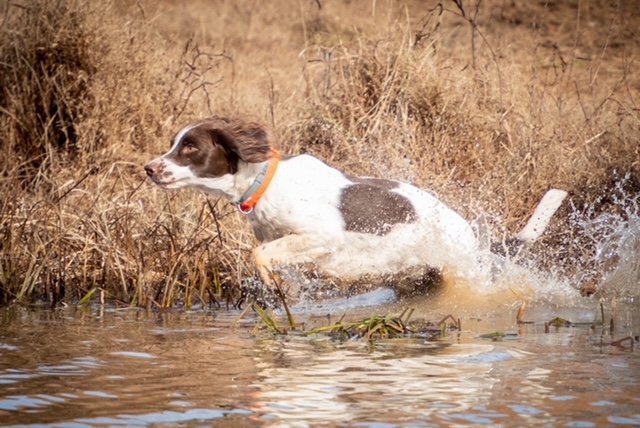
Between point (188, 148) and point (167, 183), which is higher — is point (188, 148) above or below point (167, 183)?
above

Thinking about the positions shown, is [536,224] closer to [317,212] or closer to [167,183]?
[317,212]

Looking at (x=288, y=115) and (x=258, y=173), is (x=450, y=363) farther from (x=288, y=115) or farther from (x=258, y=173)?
(x=288, y=115)

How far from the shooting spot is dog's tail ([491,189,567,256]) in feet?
22.5

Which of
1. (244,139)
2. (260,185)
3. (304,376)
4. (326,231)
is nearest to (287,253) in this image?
(326,231)

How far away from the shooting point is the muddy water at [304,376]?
3.77 meters

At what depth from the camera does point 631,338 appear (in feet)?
16.4

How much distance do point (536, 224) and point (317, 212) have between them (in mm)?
1291

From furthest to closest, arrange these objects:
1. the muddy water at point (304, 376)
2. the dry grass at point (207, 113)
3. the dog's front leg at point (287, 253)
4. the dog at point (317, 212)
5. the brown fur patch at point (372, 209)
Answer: the dry grass at point (207, 113) → the brown fur patch at point (372, 209) → the dog at point (317, 212) → the dog's front leg at point (287, 253) → the muddy water at point (304, 376)

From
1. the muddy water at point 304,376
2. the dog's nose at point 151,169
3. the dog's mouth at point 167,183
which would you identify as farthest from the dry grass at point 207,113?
the muddy water at point 304,376

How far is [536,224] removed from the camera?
22.5 ft

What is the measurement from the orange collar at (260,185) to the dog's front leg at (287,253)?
257 mm

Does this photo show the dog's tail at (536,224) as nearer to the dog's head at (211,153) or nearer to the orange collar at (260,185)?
the orange collar at (260,185)

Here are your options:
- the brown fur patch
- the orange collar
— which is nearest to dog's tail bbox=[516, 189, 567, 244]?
the brown fur patch

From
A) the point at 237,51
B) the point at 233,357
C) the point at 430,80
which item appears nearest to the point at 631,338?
the point at 233,357
